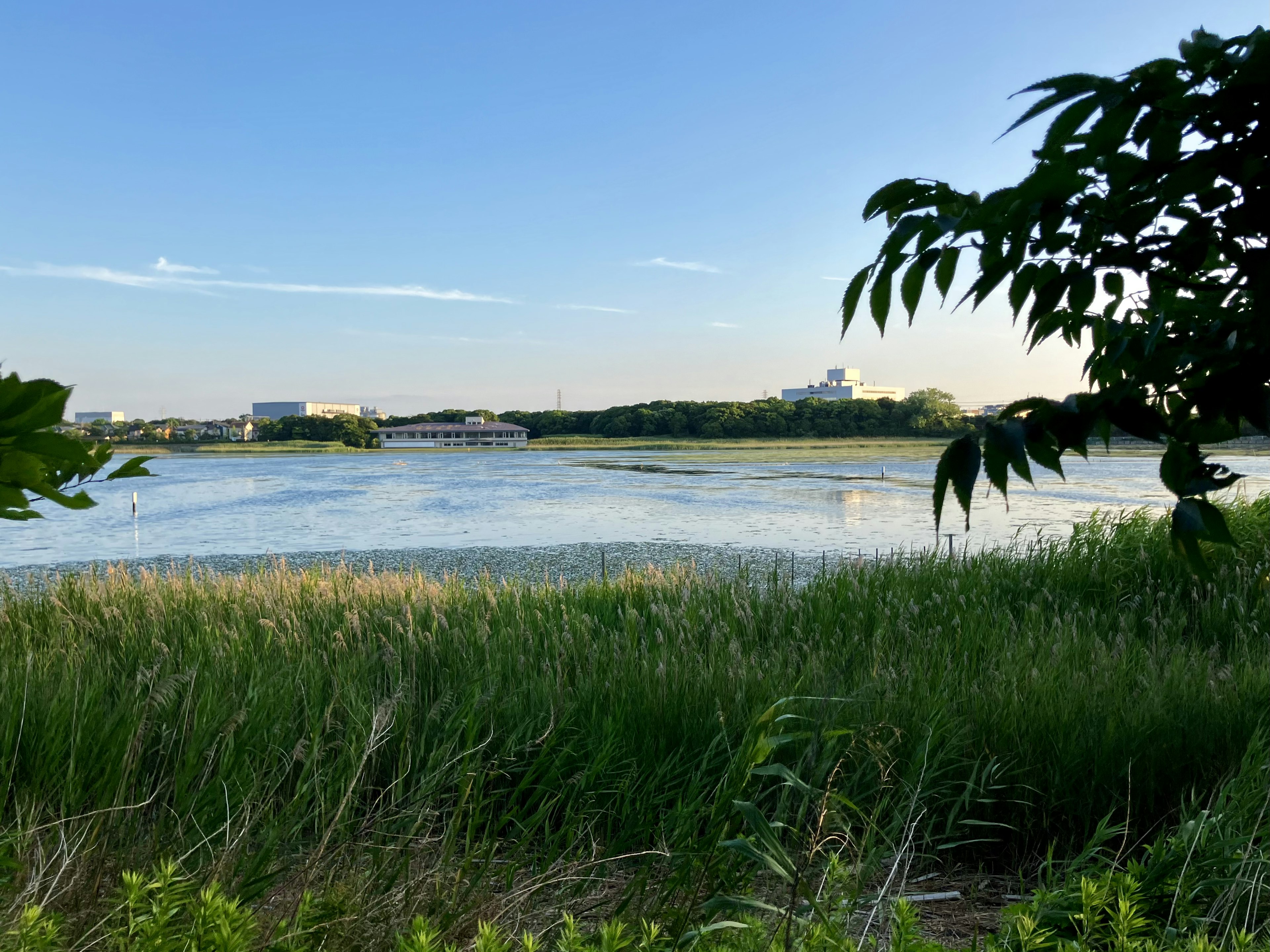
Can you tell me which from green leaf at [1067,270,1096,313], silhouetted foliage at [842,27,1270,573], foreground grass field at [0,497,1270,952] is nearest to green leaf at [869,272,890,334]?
silhouetted foliage at [842,27,1270,573]

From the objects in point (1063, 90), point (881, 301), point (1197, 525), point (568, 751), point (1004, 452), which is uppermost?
point (1063, 90)

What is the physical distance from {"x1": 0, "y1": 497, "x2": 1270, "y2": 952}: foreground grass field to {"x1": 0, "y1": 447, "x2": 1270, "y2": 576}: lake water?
3182mm

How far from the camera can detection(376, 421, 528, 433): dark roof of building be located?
88375 millimetres

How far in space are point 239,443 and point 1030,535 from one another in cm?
7046

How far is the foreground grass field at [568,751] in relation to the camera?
6.45ft

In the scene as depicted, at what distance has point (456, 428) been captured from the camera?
303 ft

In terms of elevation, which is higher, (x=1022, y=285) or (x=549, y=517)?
(x=1022, y=285)

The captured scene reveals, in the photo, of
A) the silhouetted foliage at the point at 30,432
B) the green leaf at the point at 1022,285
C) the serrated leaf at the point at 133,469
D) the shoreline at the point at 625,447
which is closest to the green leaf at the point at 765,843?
the green leaf at the point at 1022,285

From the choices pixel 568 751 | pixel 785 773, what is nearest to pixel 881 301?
pixel 785 773

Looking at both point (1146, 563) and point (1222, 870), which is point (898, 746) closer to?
point (1222, 870)

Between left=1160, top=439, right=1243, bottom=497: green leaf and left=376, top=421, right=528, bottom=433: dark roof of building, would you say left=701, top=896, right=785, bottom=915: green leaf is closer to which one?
left=1160, top=439, right=1243, bottom=497: green leaf

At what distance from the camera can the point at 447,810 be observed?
2.71 metres

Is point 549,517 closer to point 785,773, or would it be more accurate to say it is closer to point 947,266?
point 785,773

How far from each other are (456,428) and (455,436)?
4.81 ft
